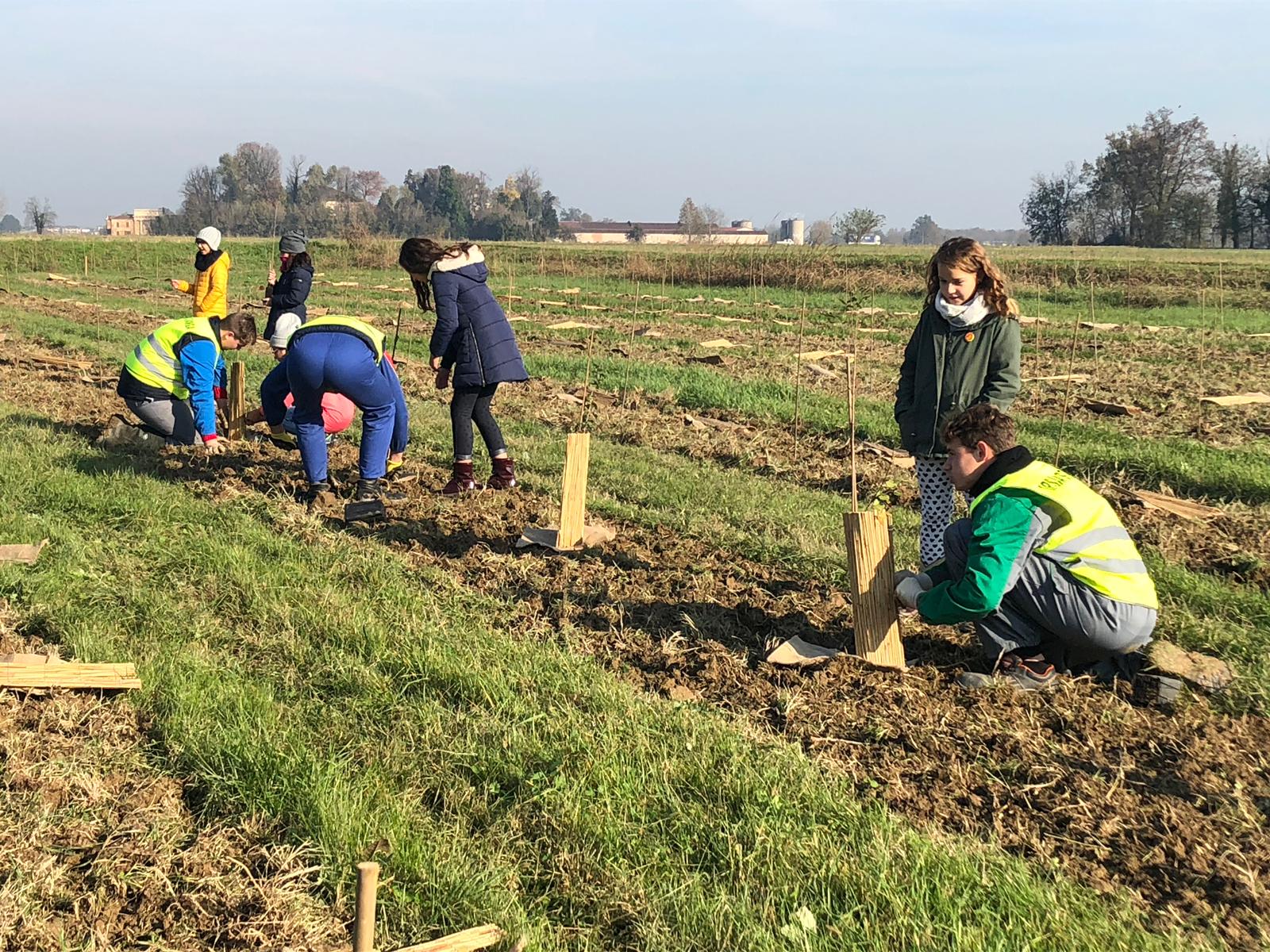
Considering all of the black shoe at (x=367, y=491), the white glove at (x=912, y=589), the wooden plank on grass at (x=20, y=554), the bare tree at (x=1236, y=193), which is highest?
the bare tree at (x=1236, y=193)

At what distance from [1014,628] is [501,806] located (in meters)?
2.09

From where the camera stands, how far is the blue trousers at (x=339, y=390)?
5.95 meters

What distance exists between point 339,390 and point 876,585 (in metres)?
3.58

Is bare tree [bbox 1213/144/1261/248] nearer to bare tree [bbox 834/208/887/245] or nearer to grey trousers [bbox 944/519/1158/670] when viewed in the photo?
bare tree [bbox 834/208/887/245]

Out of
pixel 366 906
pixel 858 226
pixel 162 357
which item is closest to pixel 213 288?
pixel 162 357

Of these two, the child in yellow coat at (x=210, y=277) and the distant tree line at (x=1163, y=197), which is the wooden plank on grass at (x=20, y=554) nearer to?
the child in yellow coat at (x=210, y=277)

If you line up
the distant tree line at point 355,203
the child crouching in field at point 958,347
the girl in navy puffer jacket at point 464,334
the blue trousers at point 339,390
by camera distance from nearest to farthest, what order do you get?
the child crouching in field at point 958,347 → the blue trousers at point 339,390 → the girl in navy puffer jacket at point 464,334 → the distant tree line at point 355,203

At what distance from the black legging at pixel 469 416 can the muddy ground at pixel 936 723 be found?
2.71 ft

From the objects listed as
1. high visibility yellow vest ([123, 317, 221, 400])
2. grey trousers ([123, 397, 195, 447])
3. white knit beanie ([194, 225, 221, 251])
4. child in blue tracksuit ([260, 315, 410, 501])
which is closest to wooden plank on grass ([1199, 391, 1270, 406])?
child in blue tracksuit ([260, 315, 410, 501])

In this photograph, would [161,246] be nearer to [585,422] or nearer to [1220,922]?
[585,422]

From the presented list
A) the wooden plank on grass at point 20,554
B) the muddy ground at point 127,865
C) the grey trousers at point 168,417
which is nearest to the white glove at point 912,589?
the muddy ground at point 127,865

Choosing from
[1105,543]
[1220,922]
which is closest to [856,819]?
[1220,922]

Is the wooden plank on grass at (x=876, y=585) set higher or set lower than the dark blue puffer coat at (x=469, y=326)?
lower

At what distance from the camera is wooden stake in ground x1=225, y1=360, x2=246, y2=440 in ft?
26.2
